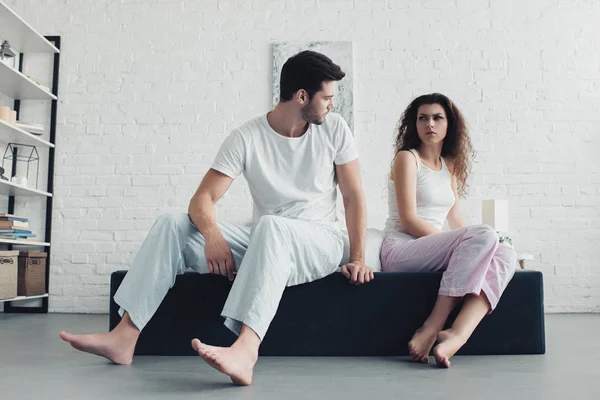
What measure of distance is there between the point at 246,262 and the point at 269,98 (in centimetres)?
281

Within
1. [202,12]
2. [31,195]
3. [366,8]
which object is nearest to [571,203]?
[366,8]

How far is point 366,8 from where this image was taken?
445 cm

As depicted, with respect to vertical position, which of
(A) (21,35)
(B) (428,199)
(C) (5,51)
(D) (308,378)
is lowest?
(D) (308,378)

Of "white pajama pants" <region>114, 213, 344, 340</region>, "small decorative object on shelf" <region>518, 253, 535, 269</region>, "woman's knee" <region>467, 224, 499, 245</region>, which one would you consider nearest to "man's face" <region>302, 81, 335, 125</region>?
"white pajama pants" <region>114, 213, 344, 340</region>

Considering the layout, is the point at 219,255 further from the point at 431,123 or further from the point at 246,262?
the point at 431,123

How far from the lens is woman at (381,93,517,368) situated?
1.97m

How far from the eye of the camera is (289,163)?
2158mm

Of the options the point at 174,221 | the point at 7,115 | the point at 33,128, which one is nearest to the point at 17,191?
the point at 33,128

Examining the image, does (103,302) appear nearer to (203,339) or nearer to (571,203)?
(203,339)

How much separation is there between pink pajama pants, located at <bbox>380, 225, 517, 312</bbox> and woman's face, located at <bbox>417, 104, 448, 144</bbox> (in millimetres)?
527

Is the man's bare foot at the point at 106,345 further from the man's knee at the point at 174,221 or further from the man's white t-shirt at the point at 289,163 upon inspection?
the man's white t-shirt at the point at 289,163

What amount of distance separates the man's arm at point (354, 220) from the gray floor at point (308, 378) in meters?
0.30

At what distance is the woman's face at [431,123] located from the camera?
8.27 ft

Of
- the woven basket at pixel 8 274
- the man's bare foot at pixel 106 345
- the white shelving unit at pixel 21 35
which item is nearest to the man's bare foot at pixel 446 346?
the man's bare foot at pixel 106 345
